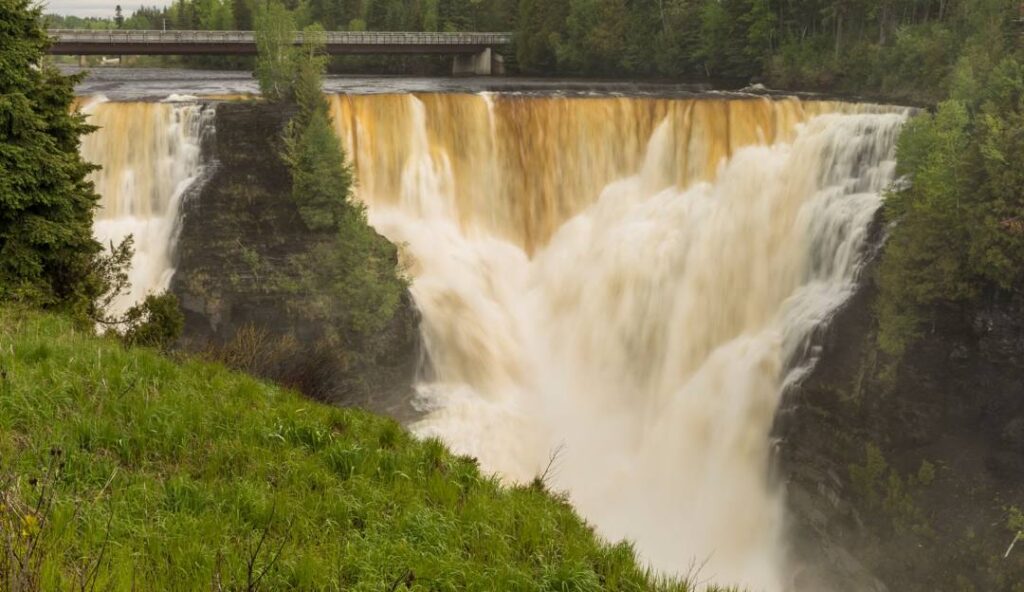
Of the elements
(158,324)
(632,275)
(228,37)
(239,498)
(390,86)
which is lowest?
(632,275)

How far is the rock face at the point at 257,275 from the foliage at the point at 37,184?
28.3ft

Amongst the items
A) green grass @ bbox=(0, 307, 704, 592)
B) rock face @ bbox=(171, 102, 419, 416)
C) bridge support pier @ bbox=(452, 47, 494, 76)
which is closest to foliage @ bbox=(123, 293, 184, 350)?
green grass @ bbox=(0, 307, 704, 592)

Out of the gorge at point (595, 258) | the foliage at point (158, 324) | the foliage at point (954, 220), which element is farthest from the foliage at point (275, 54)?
the foliage at point (954, 220)

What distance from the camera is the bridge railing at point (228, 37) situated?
42.4m

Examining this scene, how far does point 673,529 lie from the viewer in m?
23.5

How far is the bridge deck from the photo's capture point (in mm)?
42969

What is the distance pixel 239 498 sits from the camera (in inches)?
250

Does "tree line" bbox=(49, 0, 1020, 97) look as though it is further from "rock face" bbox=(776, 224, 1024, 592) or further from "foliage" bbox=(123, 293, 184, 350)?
"foliage" bbox=(123, 293, 184, 350)

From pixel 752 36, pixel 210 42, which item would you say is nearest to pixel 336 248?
pixel 210 42

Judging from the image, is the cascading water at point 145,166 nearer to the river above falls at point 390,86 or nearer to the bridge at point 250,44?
the bridge at point 250,44

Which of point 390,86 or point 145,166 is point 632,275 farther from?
point 390,86

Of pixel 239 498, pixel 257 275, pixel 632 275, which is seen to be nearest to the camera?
pixel 239 498

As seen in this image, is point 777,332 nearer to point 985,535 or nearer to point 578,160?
point 985,535

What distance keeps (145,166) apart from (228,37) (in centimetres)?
2269
